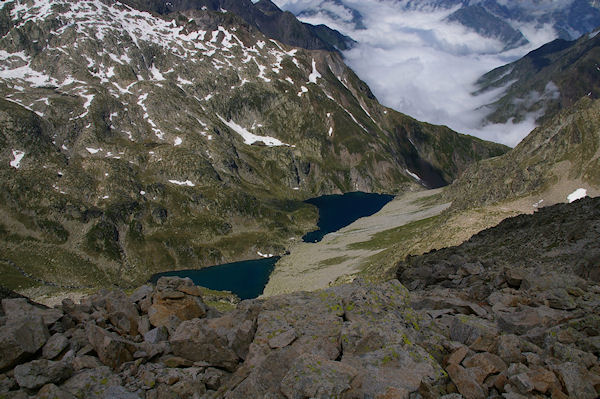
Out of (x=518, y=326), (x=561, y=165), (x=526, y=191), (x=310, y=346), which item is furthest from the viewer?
(x=561, y=165)

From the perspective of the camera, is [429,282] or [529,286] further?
[429,282]

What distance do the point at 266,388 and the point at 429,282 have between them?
859 inches

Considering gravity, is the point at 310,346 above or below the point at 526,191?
below

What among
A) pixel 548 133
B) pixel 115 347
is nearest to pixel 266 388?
pixel 115 347

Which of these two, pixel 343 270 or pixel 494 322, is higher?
pixel 494 322

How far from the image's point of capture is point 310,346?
13.1 meters

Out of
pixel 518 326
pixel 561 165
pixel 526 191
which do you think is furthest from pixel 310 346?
pixel 561 165

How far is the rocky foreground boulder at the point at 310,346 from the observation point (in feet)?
36.0

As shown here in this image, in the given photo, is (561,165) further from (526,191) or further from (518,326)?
(518,326)

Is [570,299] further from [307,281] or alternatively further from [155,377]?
[307,281]

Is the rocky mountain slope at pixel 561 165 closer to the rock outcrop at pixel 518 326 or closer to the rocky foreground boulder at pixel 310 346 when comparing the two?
the rock outcrop at pixel 518 326

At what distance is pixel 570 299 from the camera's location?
691 inches

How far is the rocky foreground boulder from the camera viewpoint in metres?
11.0

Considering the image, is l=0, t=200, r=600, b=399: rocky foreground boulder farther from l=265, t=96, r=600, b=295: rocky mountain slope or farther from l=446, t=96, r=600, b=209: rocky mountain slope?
l=446, t=96, r=600, b=209: rocky mountain slope
